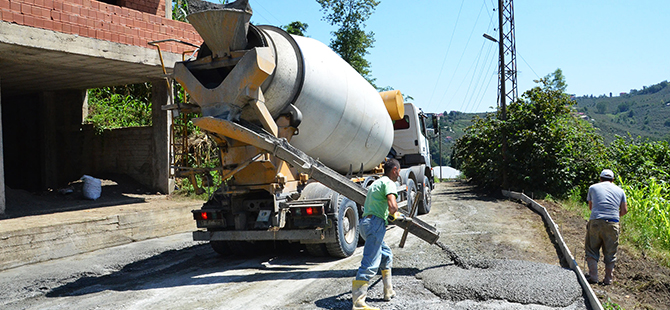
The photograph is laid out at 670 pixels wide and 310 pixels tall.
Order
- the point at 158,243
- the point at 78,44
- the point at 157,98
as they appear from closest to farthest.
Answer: the point at 158,243 < the point at 78,44 < the point at 157,98

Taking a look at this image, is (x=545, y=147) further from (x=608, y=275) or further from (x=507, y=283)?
(x=507, y=283)

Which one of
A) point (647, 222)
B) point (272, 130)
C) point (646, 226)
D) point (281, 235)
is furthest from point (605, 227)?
point (647, 222)

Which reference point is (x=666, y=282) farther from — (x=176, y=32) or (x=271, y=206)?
(x=176, y=32)

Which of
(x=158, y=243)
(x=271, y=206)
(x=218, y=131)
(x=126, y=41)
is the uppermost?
(x=126, y=41)

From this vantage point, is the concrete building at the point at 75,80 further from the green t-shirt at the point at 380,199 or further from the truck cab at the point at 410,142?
the green t-shirt at the point at 380,199

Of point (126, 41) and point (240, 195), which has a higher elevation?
point (126, 41)

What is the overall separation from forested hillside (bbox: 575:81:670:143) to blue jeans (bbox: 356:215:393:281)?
3529 inches

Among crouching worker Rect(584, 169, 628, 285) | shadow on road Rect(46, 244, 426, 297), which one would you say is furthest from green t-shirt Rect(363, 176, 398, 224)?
crouching worker Rect(584, 169, 628, 285)

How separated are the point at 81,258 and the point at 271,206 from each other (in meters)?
3.85

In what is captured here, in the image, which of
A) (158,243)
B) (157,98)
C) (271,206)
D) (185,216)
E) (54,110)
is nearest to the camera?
(271,206)

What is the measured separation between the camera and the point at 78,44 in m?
11.2

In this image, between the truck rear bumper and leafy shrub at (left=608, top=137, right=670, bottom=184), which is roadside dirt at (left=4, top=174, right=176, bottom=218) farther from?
leafy shrub at (left=608, top=137, right=670, bottom=184)

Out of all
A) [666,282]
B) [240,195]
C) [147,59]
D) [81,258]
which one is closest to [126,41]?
[147,59]

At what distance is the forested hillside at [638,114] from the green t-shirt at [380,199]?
89560 millimetres
